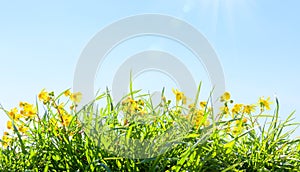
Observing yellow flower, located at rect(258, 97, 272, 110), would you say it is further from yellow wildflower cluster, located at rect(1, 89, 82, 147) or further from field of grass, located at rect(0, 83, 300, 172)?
yellow wildflower cluster, located at rect(1, 89, 82, 147)

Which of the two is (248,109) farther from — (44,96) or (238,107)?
(44,96)

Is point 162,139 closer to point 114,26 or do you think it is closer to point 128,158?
point 128,158

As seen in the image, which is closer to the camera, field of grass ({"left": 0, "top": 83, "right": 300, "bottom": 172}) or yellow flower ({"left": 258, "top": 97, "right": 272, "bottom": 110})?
field of grass ({"left": 0, "top": 83, "right": 300, "bottom": 172})

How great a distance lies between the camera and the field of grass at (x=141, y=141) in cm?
235

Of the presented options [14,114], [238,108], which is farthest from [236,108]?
[14,114]

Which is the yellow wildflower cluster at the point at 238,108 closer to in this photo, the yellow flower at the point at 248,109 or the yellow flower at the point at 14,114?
the yellow flower at the point at 248,109

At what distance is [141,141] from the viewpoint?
2.52 metres

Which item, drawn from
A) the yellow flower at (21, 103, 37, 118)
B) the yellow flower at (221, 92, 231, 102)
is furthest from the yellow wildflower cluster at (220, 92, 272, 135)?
the yellow flower at (21, 103, 37, 118)

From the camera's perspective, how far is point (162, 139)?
2.56m

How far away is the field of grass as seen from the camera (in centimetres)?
235

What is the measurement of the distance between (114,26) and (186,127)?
2153 mm

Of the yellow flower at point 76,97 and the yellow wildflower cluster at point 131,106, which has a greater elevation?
the yellow flower at point 76,97

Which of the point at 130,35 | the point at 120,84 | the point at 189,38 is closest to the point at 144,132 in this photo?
the point at 120,84

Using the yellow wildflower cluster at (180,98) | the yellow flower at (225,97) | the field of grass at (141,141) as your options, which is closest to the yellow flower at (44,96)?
the field of grass at (141,141)
